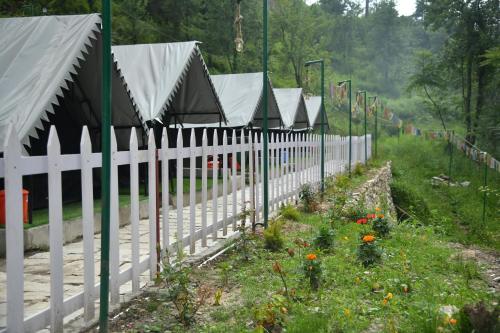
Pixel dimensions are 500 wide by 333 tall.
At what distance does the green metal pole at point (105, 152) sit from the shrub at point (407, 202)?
1602cm

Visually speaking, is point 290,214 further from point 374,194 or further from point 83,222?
point 374,194

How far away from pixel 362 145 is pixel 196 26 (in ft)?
48.9

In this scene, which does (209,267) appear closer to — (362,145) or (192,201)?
(192,201)

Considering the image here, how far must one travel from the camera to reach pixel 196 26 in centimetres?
3572

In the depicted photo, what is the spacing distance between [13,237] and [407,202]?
18.4 meters

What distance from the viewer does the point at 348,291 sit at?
15.0ft

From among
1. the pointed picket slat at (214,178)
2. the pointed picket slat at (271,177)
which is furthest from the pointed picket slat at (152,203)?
the pointed picket slat at (271,177)

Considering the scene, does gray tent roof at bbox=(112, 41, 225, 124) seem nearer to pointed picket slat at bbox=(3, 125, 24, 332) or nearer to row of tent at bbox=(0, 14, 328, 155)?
row of tent at bbox=(0, 14, 328, 155)

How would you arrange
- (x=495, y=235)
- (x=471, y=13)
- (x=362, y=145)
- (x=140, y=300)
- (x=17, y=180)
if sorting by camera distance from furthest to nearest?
(x=471, y=13) → (x=362, y=145) → (x=495, y=235) → (x=140, y=300) → (x=17, y=180)

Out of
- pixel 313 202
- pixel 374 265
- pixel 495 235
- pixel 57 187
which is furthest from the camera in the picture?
pixel 495 235

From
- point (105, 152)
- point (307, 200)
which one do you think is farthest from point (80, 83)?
point (105, 152)

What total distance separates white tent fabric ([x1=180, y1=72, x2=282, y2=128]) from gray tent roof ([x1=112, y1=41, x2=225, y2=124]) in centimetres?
306

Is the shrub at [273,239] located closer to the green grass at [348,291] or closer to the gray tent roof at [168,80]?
the green grass at [348,291]

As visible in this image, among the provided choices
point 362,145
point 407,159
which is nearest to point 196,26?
point 362,145
